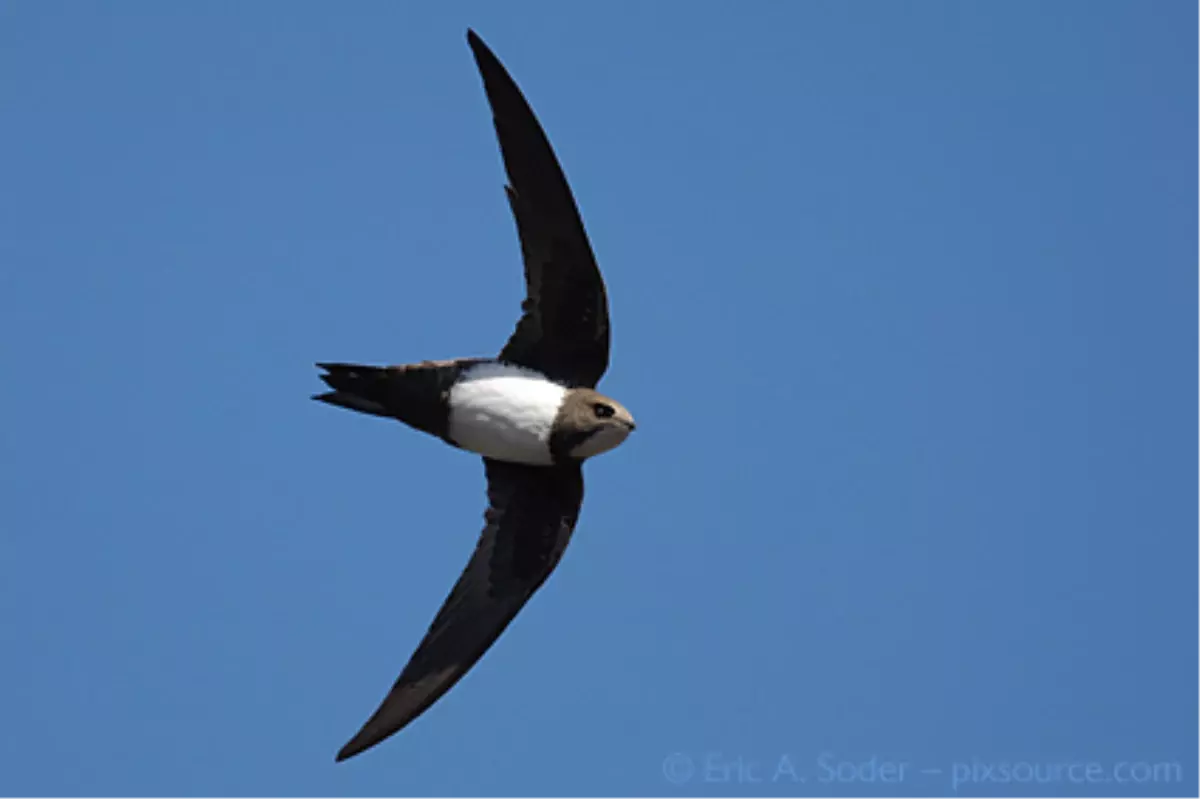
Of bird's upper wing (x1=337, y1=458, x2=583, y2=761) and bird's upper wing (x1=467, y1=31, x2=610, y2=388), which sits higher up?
bird's upper wing (x1=467, y1=31, x2=610, y2=388)

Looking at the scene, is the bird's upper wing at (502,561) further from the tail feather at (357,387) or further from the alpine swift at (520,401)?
the tail feather at (357,387)

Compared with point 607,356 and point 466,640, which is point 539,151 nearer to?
point 607,356

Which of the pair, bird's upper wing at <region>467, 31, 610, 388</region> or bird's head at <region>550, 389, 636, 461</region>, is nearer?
bird's upper wing at <region>467, 31, 610, 388</region>

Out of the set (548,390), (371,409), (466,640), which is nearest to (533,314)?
(548,390)

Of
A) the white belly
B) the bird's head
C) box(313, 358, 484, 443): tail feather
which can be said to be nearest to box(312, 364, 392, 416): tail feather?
box(313, 358, 484, 443): tail feather

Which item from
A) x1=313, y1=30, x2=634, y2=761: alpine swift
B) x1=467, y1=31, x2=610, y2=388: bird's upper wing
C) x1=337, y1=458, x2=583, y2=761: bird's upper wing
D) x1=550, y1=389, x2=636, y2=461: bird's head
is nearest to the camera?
x1=467, y1=31, x2=610, y2=388: bird's upper wing

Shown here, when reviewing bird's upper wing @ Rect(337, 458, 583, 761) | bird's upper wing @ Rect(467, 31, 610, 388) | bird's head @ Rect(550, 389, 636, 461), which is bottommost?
bird's upper wing @ Rect(337, 458, 583, 761)

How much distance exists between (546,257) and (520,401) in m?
1.02

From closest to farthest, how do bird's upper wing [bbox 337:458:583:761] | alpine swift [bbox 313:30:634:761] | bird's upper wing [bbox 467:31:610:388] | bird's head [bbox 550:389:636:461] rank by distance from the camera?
bird's upper wing [bbox 467:31:610:388] → alpine swift [bbox 313:30:634:761] → bird's head [bbox 550:389:636:461] → bird's upper wing [bbox 337:458:583:761]

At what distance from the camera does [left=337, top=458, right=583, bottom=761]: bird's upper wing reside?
1136cm

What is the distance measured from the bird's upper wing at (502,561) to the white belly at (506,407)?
57cm

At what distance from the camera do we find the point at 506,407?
11.1m

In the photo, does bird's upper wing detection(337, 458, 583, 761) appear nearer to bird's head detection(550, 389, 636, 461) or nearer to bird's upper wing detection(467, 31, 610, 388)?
bird's head detection(550, 389, 636, 461)

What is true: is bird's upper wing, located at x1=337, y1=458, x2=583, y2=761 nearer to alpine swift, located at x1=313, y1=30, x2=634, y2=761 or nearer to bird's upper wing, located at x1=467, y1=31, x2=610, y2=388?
alpine swift, located at x1=313, y1=30, x2=634, y2=761
